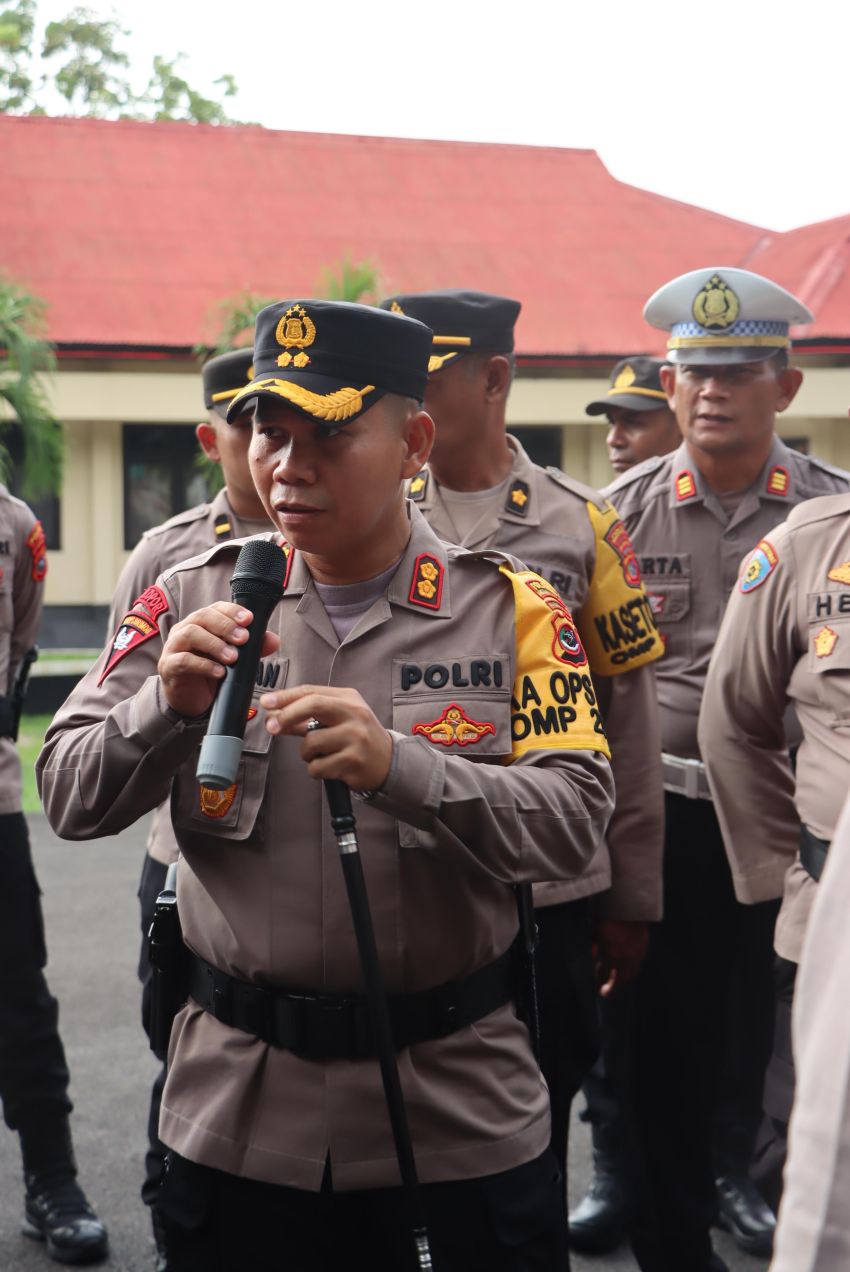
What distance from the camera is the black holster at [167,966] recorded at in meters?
2.31

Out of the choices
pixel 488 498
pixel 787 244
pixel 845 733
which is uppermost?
pixel 787 244

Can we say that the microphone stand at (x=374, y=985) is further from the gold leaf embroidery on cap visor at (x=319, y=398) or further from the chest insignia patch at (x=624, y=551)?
the chest insignia patch at (x=624, y=551)

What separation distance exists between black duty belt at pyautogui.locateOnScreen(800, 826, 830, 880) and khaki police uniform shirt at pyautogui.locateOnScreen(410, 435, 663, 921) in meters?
0.46

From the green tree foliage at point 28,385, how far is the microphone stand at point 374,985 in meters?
13.4

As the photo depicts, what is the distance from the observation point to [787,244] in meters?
21.7

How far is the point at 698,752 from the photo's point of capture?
4.19m

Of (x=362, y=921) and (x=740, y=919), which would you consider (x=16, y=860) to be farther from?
(x=362, y=921)

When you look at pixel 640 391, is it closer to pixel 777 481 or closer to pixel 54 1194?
pixel 777 481

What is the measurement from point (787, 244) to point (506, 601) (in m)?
20.7

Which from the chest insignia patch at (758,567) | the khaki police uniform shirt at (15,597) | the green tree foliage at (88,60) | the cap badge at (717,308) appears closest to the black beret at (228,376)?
the khaki police uniform shirt at (15,597)

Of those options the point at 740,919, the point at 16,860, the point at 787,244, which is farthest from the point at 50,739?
the point at 787,244

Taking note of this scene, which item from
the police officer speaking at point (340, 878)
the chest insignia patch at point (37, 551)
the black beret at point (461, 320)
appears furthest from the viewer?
the chest insignia patch at point (37, 551)

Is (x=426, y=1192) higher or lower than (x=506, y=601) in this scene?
lower

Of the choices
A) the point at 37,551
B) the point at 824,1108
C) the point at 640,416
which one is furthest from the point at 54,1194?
the point at 640,416
